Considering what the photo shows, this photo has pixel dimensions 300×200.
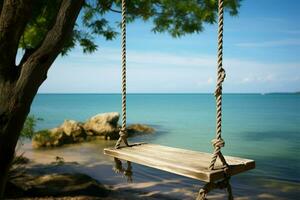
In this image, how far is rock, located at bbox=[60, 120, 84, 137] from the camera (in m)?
21.1

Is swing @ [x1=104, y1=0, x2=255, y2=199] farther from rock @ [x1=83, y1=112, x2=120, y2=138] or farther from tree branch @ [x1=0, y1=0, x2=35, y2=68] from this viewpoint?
rock @ [x1=83, y1=112, x2=120, y2=138]

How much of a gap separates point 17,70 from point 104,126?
1820cm

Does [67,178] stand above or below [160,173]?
above

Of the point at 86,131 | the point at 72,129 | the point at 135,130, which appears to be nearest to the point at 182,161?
the point at 72,129

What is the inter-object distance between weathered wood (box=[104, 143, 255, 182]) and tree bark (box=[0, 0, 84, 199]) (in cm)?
110

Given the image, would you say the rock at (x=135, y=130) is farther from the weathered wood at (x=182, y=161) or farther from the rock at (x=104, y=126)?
the weathered wood at (x=182, y=161)

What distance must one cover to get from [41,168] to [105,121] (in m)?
9.98

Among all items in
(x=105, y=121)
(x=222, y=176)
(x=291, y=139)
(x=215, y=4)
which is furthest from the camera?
(x=291, y=139)

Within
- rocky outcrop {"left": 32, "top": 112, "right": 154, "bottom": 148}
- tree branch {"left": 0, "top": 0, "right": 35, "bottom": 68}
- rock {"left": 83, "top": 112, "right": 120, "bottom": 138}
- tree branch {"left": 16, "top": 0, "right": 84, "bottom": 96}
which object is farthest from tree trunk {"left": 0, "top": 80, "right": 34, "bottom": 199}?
rock {"left": 83, "top": 112, "right": 120, "bottom": 138}

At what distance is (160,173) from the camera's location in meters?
12.2

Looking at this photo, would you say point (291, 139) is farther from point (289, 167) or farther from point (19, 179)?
point (19, 179)

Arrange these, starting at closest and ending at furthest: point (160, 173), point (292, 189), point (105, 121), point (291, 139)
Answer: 1. point (292, 189)
2. point (160, 173)
3. point (105, 121)
4. point (291, 139)

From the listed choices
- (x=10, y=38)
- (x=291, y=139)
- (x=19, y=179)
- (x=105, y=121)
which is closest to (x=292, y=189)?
(x=19, y=179)

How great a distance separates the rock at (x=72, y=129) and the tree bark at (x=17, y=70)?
17.4 m
